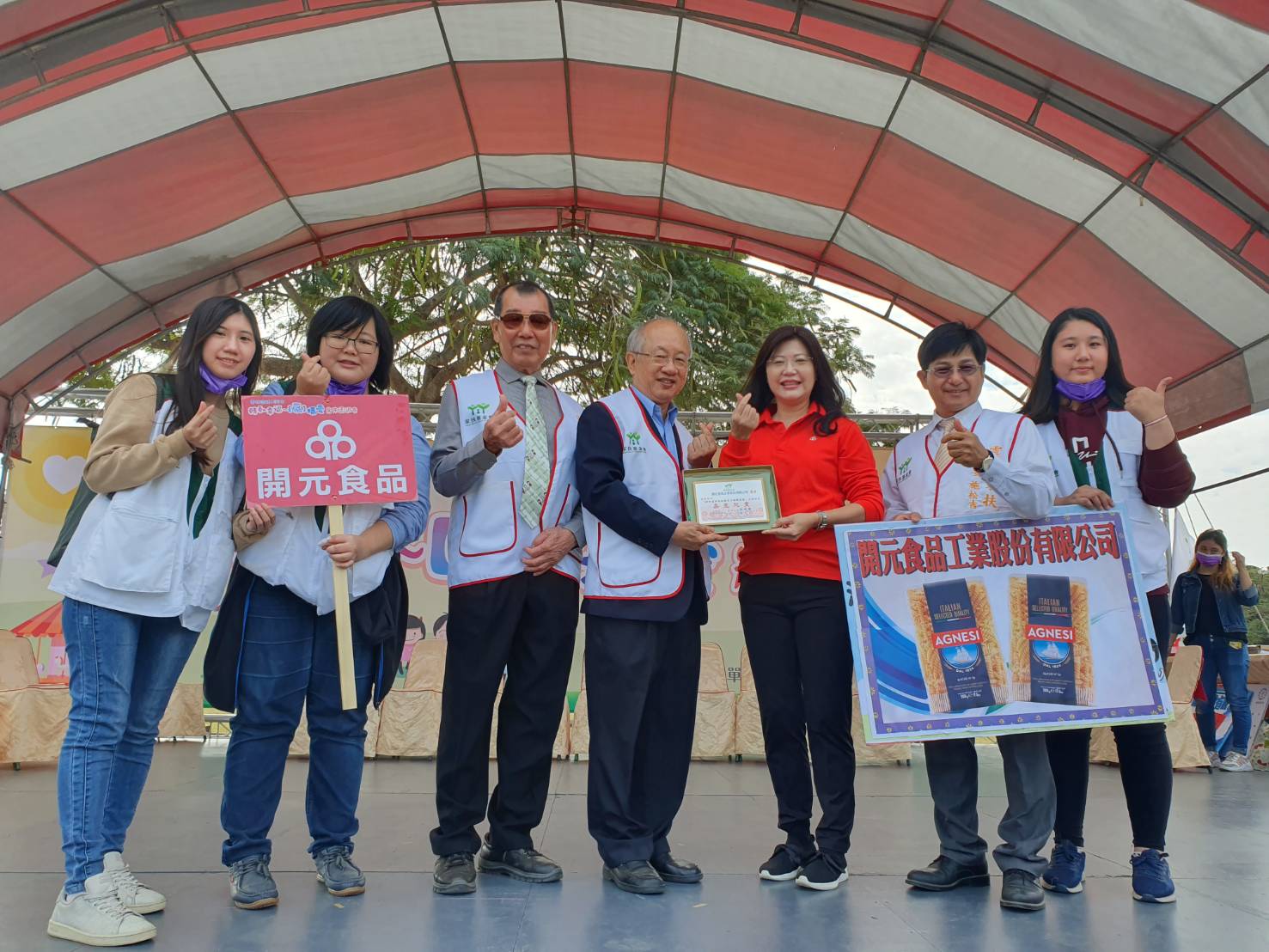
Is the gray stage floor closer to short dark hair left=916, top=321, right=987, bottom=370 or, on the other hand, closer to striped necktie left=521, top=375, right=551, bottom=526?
striped necktie left=521, top=375, right=551, bottom=526

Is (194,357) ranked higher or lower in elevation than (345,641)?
higher

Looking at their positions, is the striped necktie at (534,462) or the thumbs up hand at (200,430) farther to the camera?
the striped necktie at (534,462)

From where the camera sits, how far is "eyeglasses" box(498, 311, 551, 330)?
3.23 meters

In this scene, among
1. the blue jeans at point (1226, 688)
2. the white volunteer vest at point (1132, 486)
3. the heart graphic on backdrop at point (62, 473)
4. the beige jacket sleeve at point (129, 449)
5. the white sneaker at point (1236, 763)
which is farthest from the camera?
the heart graphic on backdrop at point (62, 473)

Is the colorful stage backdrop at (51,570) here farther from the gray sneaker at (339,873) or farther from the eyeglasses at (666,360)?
the gray sneaker at (339,873)

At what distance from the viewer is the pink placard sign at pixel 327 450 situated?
108 inches

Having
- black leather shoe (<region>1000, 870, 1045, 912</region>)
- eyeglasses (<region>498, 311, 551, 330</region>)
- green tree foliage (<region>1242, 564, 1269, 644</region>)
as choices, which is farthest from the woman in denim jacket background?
eyeglasses (<region>498, 311, 551, 330</region>)

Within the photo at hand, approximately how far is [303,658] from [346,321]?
1.00 meters

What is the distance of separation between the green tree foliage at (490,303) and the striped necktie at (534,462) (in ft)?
27.4

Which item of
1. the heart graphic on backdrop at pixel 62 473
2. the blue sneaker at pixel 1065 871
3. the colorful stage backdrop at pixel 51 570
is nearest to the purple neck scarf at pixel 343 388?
the blue sneaker at pixel 1065 871

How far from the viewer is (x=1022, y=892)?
9.02 ft

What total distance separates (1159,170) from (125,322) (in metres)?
6.37

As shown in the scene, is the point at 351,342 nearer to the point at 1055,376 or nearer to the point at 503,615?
the point at 503,615

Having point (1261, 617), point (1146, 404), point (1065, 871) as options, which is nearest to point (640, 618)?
point (1065, 871)
